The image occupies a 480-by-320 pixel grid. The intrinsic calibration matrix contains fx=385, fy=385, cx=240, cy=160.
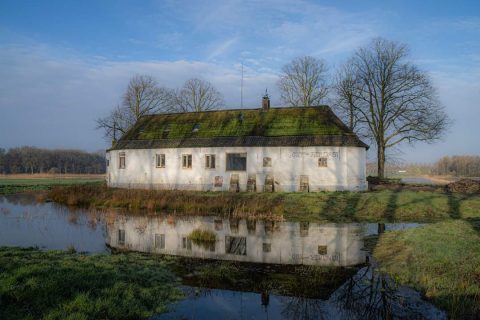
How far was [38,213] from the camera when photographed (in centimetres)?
2086

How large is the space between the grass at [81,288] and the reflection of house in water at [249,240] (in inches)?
107

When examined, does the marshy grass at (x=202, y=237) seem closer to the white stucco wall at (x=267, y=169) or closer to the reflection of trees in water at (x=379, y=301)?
the reflection of trees in water at (x=379, y=301)

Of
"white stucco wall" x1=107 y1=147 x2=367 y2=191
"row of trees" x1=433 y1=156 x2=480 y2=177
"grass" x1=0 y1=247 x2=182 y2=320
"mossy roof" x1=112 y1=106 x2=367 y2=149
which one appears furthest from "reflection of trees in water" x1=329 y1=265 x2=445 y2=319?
"row of trees" x1=433 y1=156 x2=480 y2=177

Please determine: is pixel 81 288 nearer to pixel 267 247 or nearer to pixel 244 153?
pixel 267 247

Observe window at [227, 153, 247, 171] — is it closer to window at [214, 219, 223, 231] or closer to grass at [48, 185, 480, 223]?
grass at [48, 185, 480, 223]

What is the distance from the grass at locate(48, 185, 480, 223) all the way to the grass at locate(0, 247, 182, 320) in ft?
35.8

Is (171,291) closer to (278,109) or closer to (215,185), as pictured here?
(215,185)

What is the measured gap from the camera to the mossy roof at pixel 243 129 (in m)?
28.2

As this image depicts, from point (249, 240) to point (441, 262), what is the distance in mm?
6550

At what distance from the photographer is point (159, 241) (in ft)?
45.6

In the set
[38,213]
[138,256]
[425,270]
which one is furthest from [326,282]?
[38,213]

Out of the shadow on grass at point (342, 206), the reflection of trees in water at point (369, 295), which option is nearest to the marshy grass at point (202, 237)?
the reflection of trees in water at point (369, 295)

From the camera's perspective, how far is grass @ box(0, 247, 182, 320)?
6.69 meters

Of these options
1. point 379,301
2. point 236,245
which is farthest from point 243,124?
point 379,301
